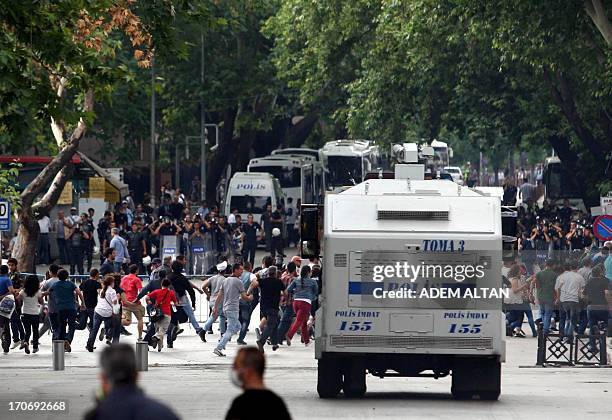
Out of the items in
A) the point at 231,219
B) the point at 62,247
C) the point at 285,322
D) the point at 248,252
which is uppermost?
the point at 231,219

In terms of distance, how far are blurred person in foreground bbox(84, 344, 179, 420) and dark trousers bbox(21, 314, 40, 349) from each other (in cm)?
1846

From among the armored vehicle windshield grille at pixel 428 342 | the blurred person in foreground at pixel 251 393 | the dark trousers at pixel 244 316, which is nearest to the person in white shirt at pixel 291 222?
the dark trousers at pixel 244 316

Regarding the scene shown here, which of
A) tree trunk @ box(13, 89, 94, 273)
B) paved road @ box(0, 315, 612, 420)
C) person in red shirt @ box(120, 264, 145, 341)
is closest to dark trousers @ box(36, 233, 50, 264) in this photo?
tree trunk @ box(13, 89, 94, 273)

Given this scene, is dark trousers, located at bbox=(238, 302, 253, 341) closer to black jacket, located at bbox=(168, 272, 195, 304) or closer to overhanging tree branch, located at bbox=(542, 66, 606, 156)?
black jacket, located at bbox=(168, 272, 195, 304)

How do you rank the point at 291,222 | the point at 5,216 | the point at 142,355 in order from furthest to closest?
the point at 291,222
the point at 5,216
the point at 142,355

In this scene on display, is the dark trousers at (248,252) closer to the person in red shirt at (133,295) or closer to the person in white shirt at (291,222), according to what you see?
the person in white shirt at (291,222)

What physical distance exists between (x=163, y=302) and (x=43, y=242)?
18.5 metres

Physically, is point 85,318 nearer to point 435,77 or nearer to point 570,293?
point 570,293

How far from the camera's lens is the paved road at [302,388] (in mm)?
18469

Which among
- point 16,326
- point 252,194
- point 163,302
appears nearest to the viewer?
point 163,302

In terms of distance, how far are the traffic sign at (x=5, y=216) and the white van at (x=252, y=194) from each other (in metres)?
22.7

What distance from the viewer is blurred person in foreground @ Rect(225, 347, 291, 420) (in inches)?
368

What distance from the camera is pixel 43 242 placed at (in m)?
44.8

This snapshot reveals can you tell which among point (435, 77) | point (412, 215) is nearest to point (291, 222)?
point (435, 77)
